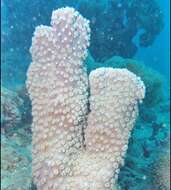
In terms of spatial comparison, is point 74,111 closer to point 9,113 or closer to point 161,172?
point 161,172

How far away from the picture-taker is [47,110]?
128 inches

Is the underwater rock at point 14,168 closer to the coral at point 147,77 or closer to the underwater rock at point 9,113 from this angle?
the underwater rock at point 9,113

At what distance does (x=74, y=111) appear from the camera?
126 inches

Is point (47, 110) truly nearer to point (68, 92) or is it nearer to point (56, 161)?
point (68, 92)

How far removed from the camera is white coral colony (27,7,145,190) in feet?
10.2

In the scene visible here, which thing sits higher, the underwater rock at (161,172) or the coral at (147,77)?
the coral at (147,77)

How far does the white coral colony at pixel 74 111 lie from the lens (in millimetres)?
3115

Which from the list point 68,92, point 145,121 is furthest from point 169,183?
point 145,121

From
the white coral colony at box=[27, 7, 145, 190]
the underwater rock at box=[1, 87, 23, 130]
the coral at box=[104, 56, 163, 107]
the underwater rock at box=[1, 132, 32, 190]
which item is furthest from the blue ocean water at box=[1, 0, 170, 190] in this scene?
the white coral colony at box=[27, 7, 145, 190]

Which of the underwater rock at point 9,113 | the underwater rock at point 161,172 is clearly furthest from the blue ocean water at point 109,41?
the underwater rock at point 161,172

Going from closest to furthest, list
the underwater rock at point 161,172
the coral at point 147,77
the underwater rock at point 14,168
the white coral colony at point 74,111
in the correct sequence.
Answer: the white coral colony at point 74,111
the underwater rock at point 14,168
the underwater rock at point 161,172
the coral at point 147,77

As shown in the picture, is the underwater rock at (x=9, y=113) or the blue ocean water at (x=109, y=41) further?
the blue ocean water at (x=109, y=41)

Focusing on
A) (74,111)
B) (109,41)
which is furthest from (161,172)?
(109,41)

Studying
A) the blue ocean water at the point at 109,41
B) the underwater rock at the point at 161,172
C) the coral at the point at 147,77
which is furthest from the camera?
the coral at the point at 147,77
